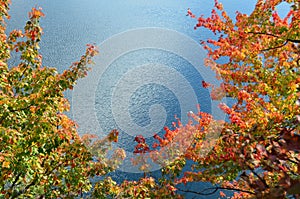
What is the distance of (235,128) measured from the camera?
8.02 m

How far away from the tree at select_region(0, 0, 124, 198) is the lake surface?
8.01 m

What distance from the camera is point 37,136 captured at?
577 centimetres

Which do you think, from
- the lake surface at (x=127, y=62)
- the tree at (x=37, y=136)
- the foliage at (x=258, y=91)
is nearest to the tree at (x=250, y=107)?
the foliage at (x=258, y=91)

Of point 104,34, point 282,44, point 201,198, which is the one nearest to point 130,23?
point 104,34

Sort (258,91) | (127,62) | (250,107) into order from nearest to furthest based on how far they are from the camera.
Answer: (250,107) < (258,91) < (127,62)

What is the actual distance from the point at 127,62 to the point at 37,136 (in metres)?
20.8

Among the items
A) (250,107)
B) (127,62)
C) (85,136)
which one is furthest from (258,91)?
(127,62)

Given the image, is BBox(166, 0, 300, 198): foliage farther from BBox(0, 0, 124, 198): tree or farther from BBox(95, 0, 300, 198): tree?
BBox(0, 0, 124, 198): tree

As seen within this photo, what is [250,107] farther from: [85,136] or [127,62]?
[127,62]

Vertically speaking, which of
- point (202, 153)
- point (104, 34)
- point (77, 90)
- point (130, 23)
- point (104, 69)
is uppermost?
point (130, 23)

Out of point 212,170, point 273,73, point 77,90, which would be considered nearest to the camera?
point 212,170

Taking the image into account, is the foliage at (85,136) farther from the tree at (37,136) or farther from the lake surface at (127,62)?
the lake surface at (127,62)

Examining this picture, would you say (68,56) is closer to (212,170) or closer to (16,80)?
(16,80)

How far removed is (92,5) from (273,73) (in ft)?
113
